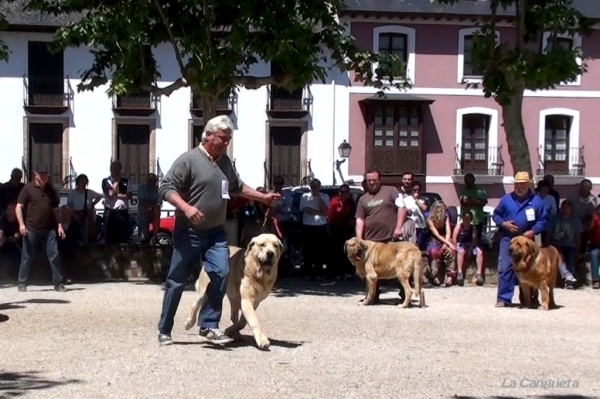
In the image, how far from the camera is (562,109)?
38375mm

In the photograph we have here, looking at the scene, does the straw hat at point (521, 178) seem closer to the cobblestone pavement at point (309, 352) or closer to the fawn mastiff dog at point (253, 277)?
the cobblestone pavement at point (309, 352)

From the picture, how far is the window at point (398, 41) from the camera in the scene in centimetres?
3709

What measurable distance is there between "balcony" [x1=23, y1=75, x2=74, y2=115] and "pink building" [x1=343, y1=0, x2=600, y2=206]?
10087mm

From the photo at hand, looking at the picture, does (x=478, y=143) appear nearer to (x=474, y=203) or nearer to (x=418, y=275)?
(x=474, y=203)

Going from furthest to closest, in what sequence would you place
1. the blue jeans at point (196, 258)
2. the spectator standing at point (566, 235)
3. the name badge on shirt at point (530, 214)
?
the spectator standing at point (566, 235), the name badge on shirt at point (530, 214), the blue jeans at point (196, 258)

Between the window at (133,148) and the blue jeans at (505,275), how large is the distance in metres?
25.1

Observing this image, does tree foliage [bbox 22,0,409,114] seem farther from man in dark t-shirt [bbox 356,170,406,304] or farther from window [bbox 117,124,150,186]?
window [bbox 117,124,150,186]

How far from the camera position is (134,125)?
37.2 m

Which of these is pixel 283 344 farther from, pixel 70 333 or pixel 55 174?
pixel 55 174

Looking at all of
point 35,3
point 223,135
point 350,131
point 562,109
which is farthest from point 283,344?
point 562,109

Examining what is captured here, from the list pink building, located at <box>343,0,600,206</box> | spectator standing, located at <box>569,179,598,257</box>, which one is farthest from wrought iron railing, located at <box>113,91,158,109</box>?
spectator standing, located at <box>569,179,598,257</box>

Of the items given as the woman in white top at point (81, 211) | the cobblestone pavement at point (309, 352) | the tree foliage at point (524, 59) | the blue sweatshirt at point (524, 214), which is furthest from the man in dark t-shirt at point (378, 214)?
the woman in white top at point (81, 211)

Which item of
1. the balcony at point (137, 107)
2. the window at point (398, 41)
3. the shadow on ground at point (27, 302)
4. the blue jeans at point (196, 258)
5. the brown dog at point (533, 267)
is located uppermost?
the window at point (398, 41)

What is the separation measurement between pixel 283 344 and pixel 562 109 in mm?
30707
